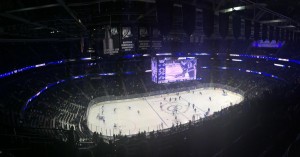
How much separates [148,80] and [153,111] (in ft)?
44.5

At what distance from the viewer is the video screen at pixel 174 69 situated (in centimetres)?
3141

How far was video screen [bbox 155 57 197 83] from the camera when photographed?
31.4 meters

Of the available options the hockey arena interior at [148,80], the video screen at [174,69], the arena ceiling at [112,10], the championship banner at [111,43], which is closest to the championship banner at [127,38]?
the hockey arena interior at [148,80]

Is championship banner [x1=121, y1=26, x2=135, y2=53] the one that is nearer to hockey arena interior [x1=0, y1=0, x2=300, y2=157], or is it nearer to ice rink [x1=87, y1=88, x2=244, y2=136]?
hockey arena interior [x1=0, y1=0, x2=300, y2=157]

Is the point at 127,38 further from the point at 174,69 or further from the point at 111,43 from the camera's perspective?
the point at 174,69

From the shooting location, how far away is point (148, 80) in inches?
1681

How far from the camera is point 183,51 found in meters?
48.7

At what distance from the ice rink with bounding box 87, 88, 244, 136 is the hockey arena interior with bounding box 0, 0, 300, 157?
16 centimetres

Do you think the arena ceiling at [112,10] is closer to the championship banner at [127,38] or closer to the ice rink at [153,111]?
the championship banner at [127,38]

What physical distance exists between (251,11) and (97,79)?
105 feet

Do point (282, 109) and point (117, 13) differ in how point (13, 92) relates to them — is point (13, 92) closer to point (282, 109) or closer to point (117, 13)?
point (117, 13)

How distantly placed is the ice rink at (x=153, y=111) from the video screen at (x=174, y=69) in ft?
14.0

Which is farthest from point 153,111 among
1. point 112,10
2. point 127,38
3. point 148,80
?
point 112,10

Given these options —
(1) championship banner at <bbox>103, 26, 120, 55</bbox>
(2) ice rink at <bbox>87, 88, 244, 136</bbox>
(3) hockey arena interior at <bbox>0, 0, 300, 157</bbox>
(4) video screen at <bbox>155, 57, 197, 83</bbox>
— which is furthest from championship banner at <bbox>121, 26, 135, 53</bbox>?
(4) video screen at <bbox>155, 57, 197, 83</bbox>
